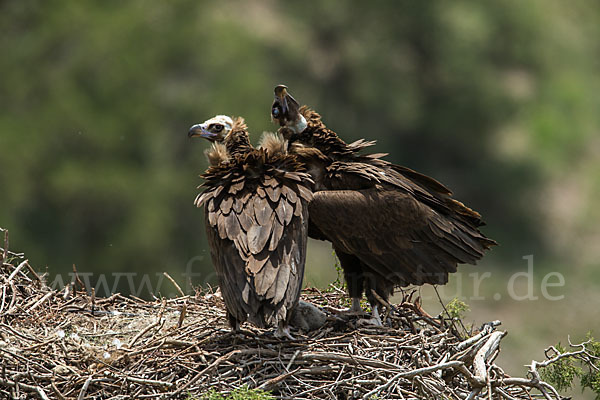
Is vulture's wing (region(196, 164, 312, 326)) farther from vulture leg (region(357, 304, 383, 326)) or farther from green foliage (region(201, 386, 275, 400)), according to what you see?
vulture leg (region(357, 304, 383, 326))

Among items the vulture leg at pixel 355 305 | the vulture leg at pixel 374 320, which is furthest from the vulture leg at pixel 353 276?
the vulture leg at pixel 374 320

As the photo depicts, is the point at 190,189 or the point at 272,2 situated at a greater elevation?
the point at 272,2

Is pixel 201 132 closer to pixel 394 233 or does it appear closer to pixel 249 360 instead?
pixel 394 233

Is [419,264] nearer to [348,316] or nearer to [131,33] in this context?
[348,316]

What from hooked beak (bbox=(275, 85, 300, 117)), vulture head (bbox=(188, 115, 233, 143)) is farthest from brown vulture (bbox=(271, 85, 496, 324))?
vulture head (bbox=(188, 115, 233, 143))

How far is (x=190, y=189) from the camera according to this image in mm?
22328

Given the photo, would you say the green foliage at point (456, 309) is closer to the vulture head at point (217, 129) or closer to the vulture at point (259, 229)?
the vulture at point (259, 229)

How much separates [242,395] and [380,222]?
1915 millimetres

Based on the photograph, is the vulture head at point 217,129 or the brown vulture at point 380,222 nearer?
the brown vulture at point 380,222

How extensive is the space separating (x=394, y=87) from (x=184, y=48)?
834 centimetres

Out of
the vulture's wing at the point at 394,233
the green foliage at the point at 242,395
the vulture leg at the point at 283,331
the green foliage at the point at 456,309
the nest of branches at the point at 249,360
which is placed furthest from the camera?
the green foliage at the point at 456,309

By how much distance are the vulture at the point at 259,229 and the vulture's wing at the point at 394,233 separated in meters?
0.32

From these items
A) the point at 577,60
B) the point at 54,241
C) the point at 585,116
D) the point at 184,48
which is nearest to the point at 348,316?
the point at 54,241

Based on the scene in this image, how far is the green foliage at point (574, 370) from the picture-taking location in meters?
6.84
